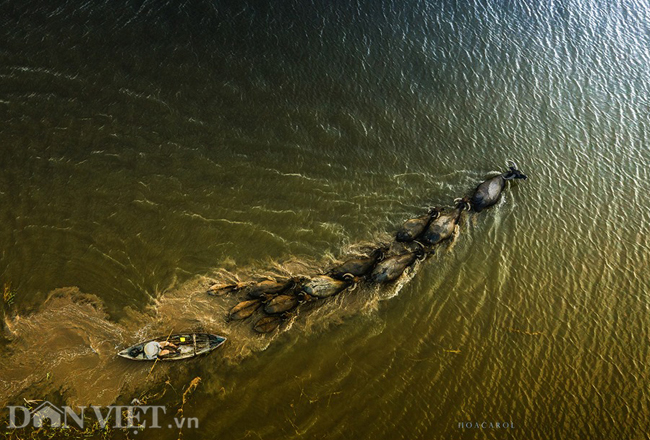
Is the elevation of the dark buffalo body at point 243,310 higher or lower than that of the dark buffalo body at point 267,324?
higher

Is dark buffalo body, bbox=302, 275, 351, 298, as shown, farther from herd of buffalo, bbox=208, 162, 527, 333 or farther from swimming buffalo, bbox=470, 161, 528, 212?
swimming buffalo, bbox=470, 161, 528, 212

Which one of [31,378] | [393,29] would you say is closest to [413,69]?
[393,29]

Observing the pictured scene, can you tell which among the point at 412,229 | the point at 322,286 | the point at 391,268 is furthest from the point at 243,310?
the point at 412,229

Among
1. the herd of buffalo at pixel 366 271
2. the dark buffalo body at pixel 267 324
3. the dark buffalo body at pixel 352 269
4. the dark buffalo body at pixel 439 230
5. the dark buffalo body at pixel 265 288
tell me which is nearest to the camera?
the dark buffalo body at pixel 267 324

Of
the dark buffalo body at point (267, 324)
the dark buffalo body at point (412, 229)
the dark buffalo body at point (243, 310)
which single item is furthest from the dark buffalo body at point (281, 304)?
the dark buffalo body at point (412, 229)

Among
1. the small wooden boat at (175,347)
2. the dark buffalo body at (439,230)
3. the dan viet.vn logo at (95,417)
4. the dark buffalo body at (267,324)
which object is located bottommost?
the dan viet.vn logo at (95,417)

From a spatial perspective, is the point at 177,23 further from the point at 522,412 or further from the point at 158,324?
the point at 522,412

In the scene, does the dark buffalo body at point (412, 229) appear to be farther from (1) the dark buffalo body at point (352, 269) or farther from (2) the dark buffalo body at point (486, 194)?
(2) the dark buffalo body at point (486, 194)
